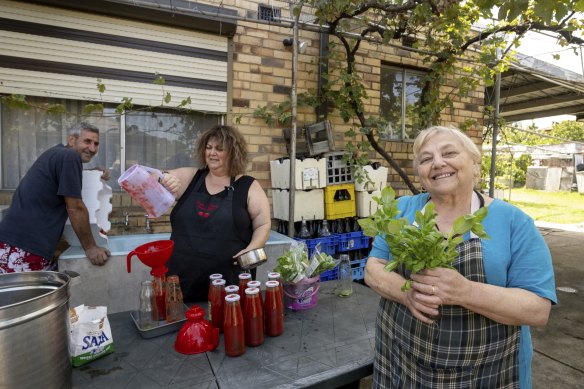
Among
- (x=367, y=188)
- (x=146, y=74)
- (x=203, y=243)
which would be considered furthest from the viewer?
(x=367, y=188)

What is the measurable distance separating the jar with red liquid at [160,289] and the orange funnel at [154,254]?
2cm

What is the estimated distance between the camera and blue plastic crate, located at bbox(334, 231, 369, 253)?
390cm

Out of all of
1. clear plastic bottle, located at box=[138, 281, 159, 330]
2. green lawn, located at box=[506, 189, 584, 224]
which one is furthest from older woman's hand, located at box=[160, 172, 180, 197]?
green lawn, located at box=[506, 189, 584, 224]

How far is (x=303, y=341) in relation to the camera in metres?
1.68

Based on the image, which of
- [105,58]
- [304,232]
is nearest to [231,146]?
[304,232]

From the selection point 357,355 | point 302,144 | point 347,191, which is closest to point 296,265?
point 357,355

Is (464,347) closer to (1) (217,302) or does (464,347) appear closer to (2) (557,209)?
(1) (217,302)

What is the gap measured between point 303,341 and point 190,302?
0.77 m

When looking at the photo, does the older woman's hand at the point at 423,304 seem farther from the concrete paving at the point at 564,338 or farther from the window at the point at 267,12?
the window at the point at 267,12

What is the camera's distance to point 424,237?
101cm

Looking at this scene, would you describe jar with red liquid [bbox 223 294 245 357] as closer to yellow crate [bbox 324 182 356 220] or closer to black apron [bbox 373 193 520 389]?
black apron [bbox 373 193 520 389]

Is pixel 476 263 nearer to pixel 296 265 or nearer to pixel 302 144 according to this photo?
pixel 296 265

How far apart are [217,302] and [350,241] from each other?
8.19 ft

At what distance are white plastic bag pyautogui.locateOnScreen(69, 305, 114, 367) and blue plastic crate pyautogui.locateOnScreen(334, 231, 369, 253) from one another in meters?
2.68
